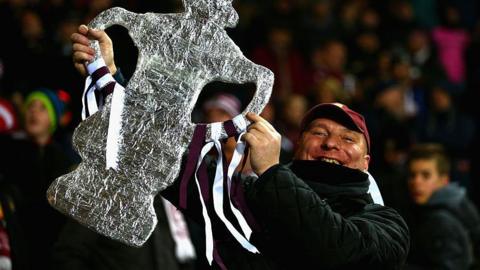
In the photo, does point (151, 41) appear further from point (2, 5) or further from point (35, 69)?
point (2, 5)

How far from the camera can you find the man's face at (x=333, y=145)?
3451 millimetres

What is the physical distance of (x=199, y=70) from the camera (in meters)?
3.17

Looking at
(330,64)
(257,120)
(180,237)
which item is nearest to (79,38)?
(257,120)

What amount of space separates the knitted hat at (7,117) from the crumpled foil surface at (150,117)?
4.00 m

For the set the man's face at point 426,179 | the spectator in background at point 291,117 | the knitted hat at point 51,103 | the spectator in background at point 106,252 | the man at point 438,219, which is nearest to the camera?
the spectator in background at point 106,252

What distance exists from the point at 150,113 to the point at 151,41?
246 millimetres

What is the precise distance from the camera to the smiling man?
3.04 m

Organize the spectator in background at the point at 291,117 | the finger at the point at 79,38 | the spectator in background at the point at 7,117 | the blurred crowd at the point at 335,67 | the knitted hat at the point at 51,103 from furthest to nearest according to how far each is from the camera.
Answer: the spectator in background at the point at 291,117 < the blurred crowd at the point at 335,67 < the spectator in background at the point at 7,117 < the knitted hat at the point at 51,103 < the finger at the point at 79,38

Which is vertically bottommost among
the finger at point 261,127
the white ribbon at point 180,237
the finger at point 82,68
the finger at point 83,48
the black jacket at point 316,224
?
the white ribbon at point 180,237

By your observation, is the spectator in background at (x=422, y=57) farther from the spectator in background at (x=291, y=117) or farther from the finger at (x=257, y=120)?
the finger at (x=257, y=120)

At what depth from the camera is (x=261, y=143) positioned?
3037 millimetres

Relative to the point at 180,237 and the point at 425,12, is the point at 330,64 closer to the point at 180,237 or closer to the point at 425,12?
the point at 425,12

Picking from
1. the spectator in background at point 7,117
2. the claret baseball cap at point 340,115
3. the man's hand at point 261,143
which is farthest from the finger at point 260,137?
the spectator in background at point 7,117

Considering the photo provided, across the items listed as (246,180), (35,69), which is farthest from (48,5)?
(246,180)
